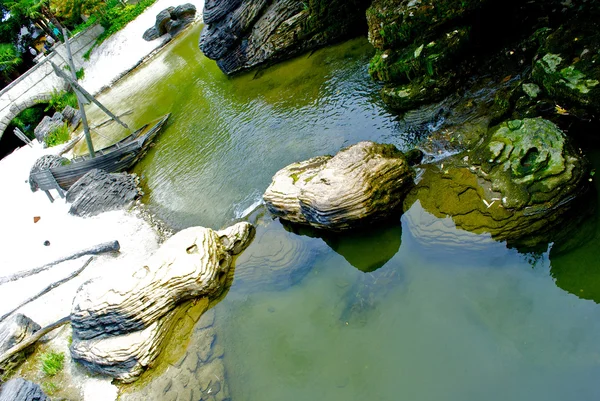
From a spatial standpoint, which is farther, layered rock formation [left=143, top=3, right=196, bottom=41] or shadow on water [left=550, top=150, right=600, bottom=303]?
layered rock formation [left=143, top=3, right=196, bottom=41]

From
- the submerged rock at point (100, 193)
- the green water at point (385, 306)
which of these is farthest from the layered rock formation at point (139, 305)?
the submerged rock at point (100, 193)

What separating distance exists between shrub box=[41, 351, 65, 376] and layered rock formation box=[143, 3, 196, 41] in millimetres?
20698

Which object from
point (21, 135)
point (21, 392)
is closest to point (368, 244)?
point (21, 392)

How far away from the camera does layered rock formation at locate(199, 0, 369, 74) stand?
13727mm

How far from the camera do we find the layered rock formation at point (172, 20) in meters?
22.7

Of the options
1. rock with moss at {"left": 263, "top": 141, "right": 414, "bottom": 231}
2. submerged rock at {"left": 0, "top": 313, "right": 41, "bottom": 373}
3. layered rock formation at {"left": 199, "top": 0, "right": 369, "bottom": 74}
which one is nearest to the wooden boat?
layered rock formation at {"left": 199, "top": 0, "right": 369, "bottom": 74}

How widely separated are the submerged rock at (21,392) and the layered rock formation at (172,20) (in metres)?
21.5

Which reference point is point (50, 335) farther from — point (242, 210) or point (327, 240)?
point (327, 240)

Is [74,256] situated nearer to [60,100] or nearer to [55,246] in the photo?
[55,246]

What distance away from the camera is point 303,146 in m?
10.5

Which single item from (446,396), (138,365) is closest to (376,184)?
(446,396)

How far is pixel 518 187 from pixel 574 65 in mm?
2536

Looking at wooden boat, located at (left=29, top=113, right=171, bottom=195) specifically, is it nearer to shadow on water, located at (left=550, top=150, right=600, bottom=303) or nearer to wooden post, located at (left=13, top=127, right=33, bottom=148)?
wooden post, located at (left=13, top=127, right=33, bottom=148)

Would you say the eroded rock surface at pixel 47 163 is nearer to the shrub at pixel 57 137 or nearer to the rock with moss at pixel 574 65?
the shrub at pixel 57 137
